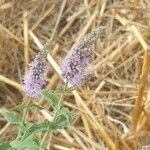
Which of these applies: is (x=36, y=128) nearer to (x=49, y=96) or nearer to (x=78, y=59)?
(x=49, y=96)

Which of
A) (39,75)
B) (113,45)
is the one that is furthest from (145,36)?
(39,75)

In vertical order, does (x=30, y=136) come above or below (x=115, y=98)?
above

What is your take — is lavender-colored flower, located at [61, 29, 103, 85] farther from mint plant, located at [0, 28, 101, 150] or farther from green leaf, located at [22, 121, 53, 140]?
green leaf, located at [22, 121, 53, 140]

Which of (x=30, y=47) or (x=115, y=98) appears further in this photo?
(x=30, y=47)

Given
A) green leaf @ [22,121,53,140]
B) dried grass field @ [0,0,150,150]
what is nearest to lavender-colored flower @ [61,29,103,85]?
green leaf @ [22,121,53,140]

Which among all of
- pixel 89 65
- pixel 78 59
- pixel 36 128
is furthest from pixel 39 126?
pixel 89 65

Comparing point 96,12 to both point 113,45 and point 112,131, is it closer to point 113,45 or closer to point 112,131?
point 113,45

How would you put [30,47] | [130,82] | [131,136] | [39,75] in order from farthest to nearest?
1. [30,47]
2. [130,82]
3. [131,136]
4. [39,75]
